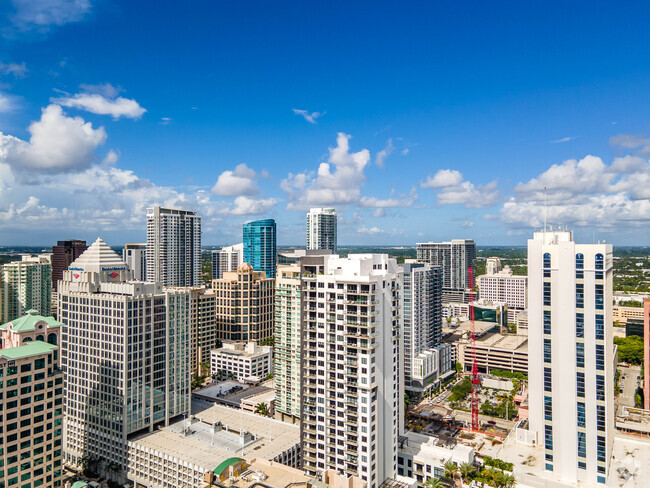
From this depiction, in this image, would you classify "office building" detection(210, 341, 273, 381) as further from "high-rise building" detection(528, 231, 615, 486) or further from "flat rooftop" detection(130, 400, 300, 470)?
"high-rise building" detection(528, 231, 615, 486)

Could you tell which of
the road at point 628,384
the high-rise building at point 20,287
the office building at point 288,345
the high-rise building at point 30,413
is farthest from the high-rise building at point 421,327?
the high-rise building at point 20,287

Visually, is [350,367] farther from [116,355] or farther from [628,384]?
[628,384]

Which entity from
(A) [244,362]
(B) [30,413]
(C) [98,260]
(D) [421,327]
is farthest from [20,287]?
(D) [421,327]

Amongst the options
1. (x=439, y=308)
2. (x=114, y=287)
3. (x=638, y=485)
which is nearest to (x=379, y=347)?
(x=638, y=485)

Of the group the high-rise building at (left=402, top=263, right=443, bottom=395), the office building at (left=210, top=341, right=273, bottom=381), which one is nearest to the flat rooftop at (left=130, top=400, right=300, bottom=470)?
the office building at (left=210, top=341, right=273, bottom=381)

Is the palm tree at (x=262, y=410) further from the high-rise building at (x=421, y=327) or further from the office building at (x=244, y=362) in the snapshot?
the high-rise building at (x=421, y=327)

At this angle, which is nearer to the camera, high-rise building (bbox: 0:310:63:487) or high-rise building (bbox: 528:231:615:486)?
high-rise building (bbox: 0:310:63:487)

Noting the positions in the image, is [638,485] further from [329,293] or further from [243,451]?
[243,451]
